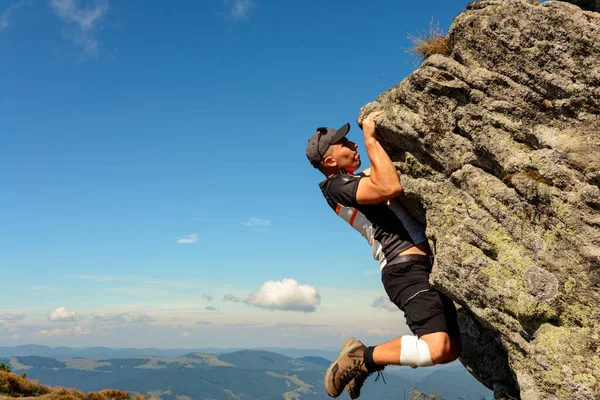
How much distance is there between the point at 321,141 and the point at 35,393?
99.7 ft

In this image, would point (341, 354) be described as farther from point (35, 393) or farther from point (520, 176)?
point (35, 393)

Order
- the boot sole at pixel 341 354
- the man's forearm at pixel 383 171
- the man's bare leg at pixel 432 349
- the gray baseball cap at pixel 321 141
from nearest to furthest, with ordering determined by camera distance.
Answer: the man's bare leg at pixel 432 349 < the man's forearm at pixel 383 171 < the gray baseball cap at pixel 321 141 < the boot sole at pixel 341 354

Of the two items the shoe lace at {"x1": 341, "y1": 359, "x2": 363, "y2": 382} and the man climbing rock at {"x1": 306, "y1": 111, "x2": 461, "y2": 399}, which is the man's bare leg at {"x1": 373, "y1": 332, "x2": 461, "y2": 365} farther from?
the shoe lace at {"x1": 341, "y1": 359, "x2": 363, "y2": 382}

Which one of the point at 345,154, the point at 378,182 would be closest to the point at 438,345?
the point at 378,182

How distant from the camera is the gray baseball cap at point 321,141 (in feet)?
29.7

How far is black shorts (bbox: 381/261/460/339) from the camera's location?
8188 mm

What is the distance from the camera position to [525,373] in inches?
283

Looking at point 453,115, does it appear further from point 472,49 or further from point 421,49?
point 421,49

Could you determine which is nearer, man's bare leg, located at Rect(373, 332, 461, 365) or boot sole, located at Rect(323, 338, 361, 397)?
man's bare leg, located at Rect(373, 332, 461, 365)

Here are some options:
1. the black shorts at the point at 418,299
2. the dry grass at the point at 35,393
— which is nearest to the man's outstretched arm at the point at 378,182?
the black shorts at the point at 418,299

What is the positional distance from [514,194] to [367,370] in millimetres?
4477

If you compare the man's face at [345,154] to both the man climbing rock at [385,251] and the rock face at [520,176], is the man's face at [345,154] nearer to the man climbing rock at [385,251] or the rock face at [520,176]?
the man climbing rock at [385,251]

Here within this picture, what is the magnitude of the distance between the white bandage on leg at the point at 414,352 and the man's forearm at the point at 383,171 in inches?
111

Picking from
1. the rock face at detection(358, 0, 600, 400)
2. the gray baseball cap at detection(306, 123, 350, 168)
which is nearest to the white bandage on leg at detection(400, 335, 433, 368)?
the rock face at detection(358, 0, 600, 400)
